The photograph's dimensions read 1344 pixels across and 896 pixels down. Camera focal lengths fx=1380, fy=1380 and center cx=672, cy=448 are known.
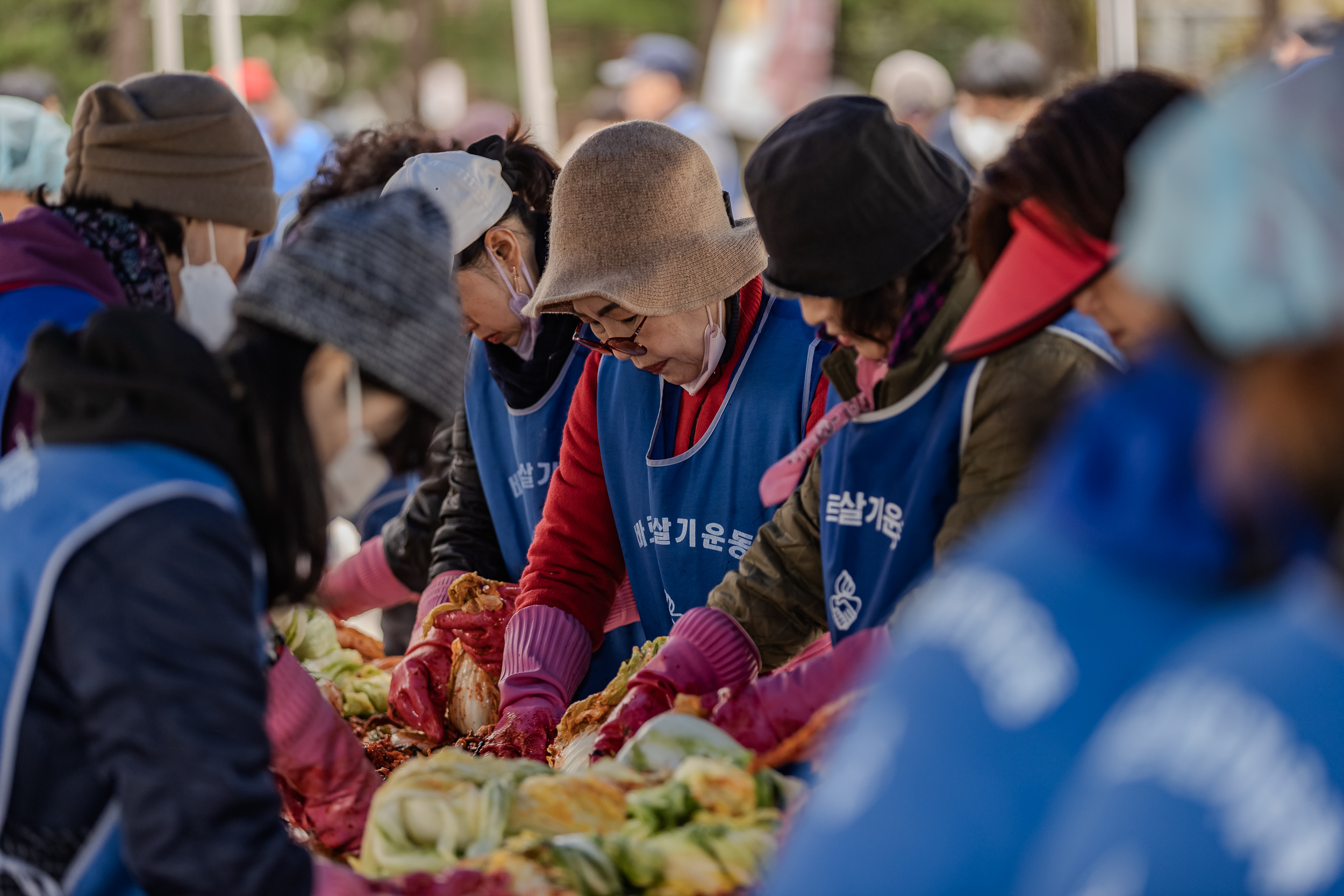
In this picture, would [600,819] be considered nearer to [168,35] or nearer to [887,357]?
[887,357]

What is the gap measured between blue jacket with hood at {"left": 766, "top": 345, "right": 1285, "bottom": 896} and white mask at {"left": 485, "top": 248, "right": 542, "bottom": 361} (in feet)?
6.91

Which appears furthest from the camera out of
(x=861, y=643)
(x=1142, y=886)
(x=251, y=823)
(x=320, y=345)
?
(x=861, y=643)

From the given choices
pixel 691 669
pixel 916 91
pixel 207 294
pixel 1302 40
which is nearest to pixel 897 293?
pixel 691 669

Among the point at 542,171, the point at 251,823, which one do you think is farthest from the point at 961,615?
the point at 542,171

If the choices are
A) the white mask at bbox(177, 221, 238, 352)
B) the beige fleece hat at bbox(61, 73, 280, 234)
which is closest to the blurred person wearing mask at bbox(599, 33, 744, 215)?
the beige fleece hat at bbox(61, 73, 280, 234)

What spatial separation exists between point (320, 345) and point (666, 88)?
783 centimetres

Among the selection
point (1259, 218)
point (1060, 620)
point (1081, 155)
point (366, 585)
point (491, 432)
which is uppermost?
point (1259, 218)

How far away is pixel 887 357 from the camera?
2150 millimetres

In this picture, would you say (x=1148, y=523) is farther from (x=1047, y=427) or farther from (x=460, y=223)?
(x=460, y=223)

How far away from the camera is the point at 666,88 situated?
9164 mm

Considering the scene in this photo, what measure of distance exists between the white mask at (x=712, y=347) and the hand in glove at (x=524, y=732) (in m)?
0.72

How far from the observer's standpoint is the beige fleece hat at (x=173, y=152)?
304 cm

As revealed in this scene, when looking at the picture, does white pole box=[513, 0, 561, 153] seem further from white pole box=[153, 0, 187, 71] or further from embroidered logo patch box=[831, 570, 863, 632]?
embroidered logo patch box=[831, 570, 863, 632]

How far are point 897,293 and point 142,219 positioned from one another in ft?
5.84
